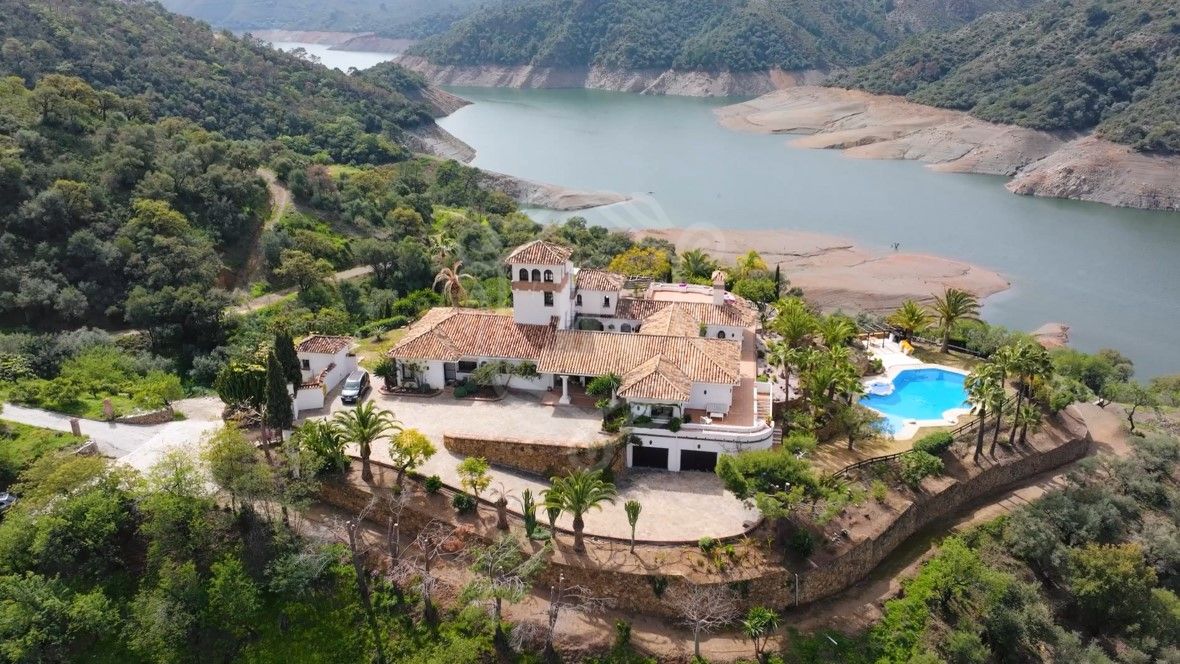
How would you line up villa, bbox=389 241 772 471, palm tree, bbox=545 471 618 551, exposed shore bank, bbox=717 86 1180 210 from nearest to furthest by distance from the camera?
1. palm tree, bbox=545 471 618 551
2. villa, bbox=389 241 772 471
3. exposed shore bank, bbox=717 86 1180 210

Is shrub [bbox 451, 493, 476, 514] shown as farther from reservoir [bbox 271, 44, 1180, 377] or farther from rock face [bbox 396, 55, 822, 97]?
rock face [bbox 396, 55, 822, 97]

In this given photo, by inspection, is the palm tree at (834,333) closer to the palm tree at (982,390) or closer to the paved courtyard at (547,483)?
the palm tree at (982,390)

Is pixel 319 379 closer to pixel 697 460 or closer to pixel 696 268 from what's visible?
pixel 697 460

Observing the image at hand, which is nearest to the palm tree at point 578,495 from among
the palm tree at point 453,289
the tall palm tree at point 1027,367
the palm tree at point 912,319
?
the tall palm tree at point 1027,367

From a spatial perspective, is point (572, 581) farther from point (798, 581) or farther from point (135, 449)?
point (135, 449)

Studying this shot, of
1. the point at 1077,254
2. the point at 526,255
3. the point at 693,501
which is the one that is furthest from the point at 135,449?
the point at 1077,254

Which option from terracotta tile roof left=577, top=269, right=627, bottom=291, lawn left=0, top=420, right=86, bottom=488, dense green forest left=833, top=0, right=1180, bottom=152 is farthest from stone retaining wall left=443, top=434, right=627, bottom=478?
dense green forest left=833, top=0, right=1180, bottom=152
